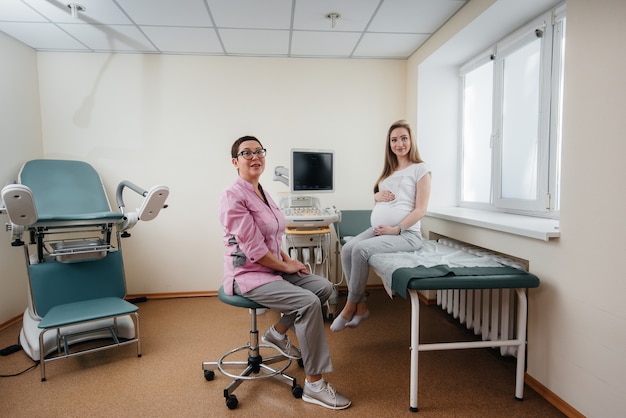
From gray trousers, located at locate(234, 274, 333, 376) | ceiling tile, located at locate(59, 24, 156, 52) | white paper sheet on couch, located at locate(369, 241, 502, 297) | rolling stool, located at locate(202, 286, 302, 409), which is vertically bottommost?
rolling stool, located at locate(202, 286, 302, 409)

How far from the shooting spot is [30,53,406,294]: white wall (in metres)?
3.38

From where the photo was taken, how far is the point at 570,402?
5.59ft

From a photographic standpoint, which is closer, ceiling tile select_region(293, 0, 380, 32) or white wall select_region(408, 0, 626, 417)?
white wall select_region(408, 0, 626, 417)

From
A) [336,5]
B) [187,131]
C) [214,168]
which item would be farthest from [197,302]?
[336,5]

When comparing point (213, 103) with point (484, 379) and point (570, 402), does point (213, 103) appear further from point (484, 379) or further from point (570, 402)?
point (570, 402)

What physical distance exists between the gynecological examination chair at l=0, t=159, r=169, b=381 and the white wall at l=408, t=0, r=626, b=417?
7.45ft

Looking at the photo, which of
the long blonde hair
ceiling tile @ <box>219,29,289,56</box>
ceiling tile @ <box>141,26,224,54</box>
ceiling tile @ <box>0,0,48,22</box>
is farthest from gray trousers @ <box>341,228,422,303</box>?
ceiling tile @ <box>0,0,48,22</box>

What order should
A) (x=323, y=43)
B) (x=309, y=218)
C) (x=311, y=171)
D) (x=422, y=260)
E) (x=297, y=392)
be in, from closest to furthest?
(x=297, y=392)
(x=422, y=260)
(x=309, y=218)
(x=311, y=171)
(x=323, y=43)

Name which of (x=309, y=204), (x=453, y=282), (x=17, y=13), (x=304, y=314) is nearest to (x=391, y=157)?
(x=309, y=204)

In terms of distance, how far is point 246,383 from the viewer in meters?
2.02

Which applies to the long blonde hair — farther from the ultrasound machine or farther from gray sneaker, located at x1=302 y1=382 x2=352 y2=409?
gray sneaker, located at x1=302 y1=382 x2=352 y2=409

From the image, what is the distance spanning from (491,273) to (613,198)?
0.59 meters

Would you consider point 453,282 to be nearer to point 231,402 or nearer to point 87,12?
point 231,402

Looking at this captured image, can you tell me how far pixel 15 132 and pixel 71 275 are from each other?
143 cm
